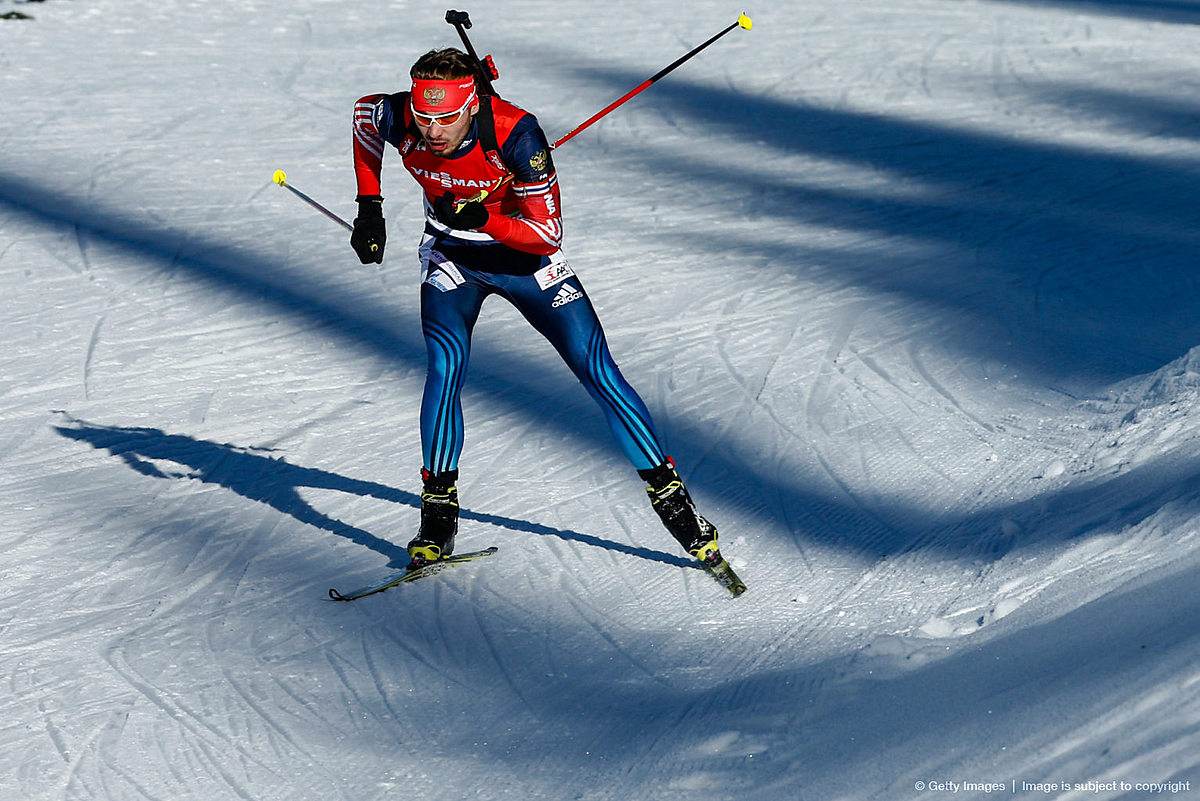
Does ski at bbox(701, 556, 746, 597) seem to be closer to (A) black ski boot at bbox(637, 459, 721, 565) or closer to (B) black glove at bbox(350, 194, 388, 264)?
(A) black ski boot at bbox(637, 459, 721, 565)

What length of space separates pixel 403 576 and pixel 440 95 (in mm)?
1695

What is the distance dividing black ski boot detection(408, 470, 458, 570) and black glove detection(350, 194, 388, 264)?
0.77 meters

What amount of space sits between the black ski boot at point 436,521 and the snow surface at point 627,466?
0.42 ft

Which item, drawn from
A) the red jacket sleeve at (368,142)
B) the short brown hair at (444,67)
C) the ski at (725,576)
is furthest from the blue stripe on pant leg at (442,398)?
the ski at (725,576)

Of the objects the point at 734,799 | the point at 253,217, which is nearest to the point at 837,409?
the point at 734,799

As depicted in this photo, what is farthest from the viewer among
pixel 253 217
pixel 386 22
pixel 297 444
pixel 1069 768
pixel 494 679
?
pixel 386 22

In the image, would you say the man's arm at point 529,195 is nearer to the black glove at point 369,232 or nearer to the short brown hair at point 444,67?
the short brown hair at point 444,67

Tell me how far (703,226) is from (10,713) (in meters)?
5.94

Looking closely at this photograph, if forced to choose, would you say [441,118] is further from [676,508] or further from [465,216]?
[676,508]

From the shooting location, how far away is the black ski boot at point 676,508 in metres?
4.38

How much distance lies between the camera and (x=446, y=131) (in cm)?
395

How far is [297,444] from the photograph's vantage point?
5.81m

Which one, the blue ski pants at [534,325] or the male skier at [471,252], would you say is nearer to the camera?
the male skier at [471,252]

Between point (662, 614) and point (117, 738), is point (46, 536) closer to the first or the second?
point (117, 738)
